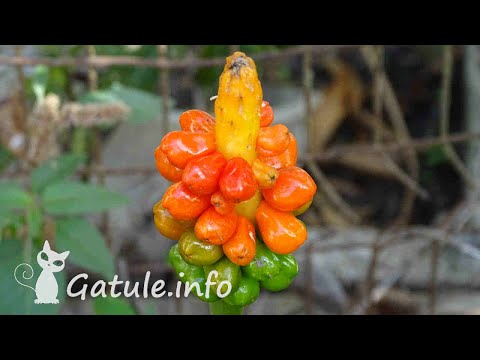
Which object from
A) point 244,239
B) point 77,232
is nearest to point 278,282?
point 244,239

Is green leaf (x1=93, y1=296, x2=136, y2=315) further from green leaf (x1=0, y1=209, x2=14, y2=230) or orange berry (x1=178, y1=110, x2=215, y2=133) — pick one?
orange berry (x1=178, y1=110, x2=215, y2=133)

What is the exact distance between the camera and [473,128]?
12.9ft

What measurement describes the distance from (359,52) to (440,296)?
6.97ft

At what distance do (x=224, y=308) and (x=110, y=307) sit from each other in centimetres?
68

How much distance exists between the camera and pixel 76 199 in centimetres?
192

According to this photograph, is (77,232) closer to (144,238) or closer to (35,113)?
(35,113)

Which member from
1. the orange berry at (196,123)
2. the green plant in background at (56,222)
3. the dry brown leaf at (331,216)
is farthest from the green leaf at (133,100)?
the dry brown leaf at (331,216)

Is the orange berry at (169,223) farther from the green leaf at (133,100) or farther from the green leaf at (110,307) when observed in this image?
the green leaf at (133,100)

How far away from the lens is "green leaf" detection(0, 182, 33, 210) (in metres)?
1.88

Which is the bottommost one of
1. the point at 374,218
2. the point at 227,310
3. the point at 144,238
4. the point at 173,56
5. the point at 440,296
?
the point at 227,310

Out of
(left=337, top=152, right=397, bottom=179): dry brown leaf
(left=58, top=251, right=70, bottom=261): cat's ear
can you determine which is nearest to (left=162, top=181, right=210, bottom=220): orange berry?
(left=58, top=251, right=70, bottom=261): cat's ear

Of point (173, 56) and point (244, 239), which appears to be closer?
point (244, 239)

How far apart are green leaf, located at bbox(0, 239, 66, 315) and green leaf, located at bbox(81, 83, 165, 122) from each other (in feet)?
2.71

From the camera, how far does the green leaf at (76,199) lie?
6.20ft
